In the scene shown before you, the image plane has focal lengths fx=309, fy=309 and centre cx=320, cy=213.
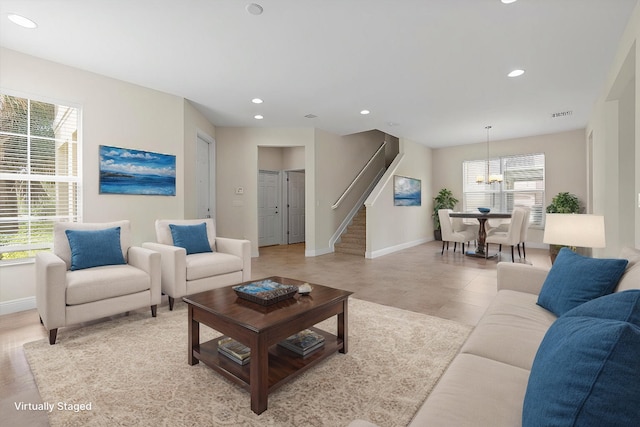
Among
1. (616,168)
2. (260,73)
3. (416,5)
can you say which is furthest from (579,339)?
(616,168)

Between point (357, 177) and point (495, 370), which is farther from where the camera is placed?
point (357, 177)

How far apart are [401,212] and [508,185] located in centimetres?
293

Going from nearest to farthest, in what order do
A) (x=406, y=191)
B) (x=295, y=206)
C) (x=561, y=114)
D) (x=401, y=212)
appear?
(x=561, y=114), (x=401, y=212), (x=406, y=191), (x=295, y=206)

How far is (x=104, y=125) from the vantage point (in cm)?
376

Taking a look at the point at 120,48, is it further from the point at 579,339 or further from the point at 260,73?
the point at 579,339

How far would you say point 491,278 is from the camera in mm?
4434

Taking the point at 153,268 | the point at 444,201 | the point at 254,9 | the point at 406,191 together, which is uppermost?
the point at 254,9

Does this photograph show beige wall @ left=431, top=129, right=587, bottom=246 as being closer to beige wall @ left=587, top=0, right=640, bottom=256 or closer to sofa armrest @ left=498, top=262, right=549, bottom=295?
beige wall @ left=587, top=0, right=640, bottom=256

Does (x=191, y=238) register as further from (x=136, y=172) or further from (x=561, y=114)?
(x=561, y=114)

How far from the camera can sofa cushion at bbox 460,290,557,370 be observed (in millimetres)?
1368

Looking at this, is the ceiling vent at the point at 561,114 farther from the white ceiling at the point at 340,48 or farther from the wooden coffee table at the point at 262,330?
the wooden coffee table at the point at 262,330

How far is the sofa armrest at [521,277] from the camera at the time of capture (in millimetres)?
2270

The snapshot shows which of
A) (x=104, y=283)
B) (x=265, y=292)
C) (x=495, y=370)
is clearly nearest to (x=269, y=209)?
(x=104, y=283)

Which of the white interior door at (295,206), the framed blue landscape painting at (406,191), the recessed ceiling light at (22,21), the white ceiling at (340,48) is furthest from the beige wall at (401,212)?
the recessed ceiling light at (22,21)
